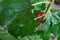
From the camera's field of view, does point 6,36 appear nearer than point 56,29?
Yes

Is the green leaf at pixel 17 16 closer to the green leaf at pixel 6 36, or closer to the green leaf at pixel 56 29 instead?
the green leaf at pixel 6 36

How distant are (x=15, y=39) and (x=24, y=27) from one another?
0.05 m

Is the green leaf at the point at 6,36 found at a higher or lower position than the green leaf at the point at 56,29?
lower

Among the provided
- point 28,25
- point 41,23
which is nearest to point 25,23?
point 28,25

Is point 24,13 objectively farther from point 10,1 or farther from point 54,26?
point 54,26

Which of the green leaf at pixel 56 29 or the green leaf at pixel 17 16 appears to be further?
the green leaf at pixel 56 29

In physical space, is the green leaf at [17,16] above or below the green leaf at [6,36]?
above

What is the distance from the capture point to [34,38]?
2.34ft

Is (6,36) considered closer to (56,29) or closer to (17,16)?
(17,16)

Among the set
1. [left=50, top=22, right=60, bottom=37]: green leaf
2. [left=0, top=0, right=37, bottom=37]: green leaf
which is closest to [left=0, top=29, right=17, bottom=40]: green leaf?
[left=0, top=0, right=37, bottom=37]: green leaf

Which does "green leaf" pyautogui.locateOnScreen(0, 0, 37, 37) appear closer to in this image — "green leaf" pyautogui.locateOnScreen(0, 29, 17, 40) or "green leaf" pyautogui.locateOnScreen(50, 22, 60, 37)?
"green leaf" pyautogui.locateOnScreen(0, 29, 17, 40)

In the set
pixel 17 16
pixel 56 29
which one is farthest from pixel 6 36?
pixel 56 29

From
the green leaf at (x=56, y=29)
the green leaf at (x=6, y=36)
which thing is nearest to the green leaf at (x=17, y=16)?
the green leaf at (x=6, y=36)

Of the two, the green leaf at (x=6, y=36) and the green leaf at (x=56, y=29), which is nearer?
the green leaf at (x=6, y=36)
